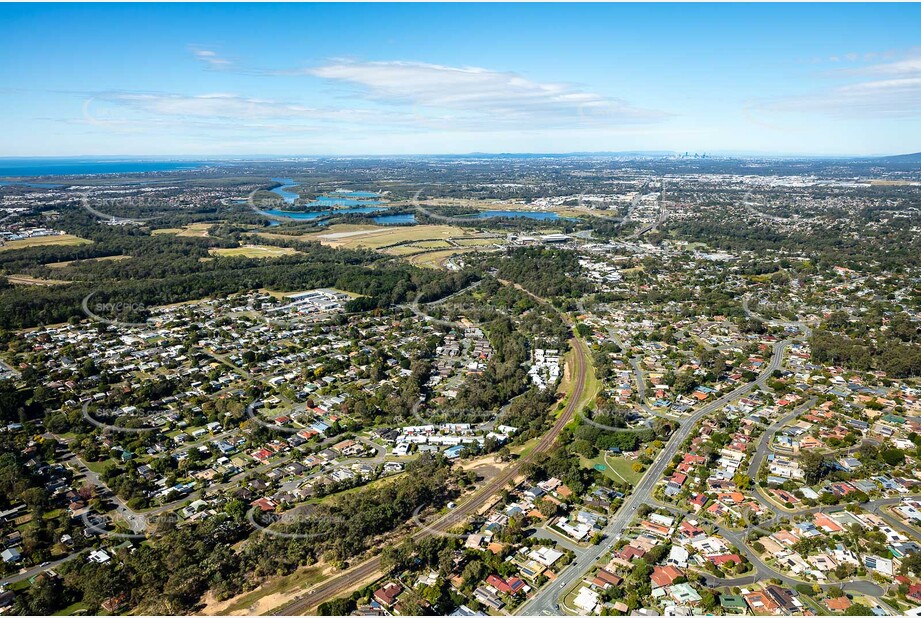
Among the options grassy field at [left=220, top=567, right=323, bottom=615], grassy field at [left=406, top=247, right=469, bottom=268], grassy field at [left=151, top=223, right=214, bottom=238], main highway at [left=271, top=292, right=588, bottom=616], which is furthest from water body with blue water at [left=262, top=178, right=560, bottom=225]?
grassy field at [left=220, top=567, right=323, bottom=615]

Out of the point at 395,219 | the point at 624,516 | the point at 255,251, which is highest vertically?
the point at 395,219

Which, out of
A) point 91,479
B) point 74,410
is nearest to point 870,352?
point 91,479

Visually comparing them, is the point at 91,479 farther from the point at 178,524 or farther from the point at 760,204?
the point at 760,204

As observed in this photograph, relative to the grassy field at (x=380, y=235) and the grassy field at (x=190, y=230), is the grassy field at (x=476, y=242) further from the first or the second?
the grassy field at (x=190, y=230)

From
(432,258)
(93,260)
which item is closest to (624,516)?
(432,258)

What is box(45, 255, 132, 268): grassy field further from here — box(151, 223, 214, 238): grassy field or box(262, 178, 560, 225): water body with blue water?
box(262, 178, 560, 225): water body with blue water

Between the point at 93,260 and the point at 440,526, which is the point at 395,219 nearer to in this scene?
the point at 93,260

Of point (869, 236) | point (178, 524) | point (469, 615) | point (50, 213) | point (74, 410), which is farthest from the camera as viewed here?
point (50, 213)
